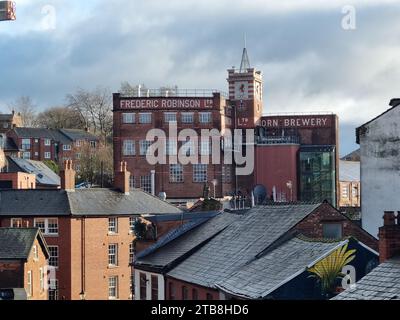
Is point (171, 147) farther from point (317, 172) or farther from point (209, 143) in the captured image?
point (317, 172)

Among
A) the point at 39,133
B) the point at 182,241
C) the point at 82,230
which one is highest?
the point at 39,133

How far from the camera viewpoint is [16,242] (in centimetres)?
3803

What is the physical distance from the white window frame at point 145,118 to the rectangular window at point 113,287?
2338 cm

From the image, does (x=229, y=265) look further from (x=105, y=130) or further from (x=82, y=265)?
(x=105, y=130)

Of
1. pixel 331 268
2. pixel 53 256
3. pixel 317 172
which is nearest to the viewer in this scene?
pixel 331 268

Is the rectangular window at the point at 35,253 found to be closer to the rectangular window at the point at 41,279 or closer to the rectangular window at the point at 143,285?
the rectangular window at the point at 41,279

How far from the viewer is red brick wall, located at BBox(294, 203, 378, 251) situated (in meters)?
22.4

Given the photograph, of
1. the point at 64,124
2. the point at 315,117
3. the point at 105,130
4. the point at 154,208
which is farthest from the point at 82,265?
the point at 64,124

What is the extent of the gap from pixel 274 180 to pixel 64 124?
3176cm

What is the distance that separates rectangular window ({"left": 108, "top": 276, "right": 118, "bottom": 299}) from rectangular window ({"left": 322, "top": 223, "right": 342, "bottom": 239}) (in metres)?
25.7

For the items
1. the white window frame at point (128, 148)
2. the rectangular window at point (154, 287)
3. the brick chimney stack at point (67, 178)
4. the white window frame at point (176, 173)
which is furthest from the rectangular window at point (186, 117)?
the rectangular window at point (154, 287)

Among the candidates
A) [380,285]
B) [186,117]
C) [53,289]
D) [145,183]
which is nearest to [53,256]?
[53,289]

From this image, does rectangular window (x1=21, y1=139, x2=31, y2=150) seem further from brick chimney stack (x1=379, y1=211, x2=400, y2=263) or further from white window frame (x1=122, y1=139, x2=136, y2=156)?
brick chimney stack (x1=379, y1=211, x2=400, y2=263)

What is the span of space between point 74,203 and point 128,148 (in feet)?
68.2
